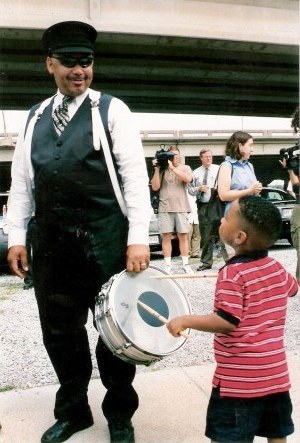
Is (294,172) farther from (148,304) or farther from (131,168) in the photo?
(148,304)

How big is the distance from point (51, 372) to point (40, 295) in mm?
1149

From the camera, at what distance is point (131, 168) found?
224cm

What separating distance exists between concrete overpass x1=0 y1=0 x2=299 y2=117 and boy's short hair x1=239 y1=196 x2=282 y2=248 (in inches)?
646

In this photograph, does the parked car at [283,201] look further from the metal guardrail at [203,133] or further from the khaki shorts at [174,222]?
the metal guardrail at [203,133]

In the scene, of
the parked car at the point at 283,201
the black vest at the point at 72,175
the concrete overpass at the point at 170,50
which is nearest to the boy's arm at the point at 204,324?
the black vest at the point at 72,175

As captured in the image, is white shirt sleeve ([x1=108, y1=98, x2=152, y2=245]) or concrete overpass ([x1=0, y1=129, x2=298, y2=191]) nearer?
white shirt sleeve ([x1=108, y1=98, x2=152, y2=245])

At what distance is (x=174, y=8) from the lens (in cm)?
1770

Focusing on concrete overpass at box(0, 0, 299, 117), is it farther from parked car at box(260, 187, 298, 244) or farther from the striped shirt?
the striped shirt

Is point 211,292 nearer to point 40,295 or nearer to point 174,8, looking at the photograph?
point 40,295

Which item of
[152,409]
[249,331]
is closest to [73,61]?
[249,331]

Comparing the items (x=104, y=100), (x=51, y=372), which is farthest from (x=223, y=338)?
(x=51, y=372)

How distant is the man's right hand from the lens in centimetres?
241

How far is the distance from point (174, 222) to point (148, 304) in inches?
191

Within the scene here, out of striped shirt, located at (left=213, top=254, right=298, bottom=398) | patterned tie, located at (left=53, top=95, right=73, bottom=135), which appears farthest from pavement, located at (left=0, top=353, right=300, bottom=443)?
patterned tie, located at (left=53, top=95, right=73, bottom=135)
